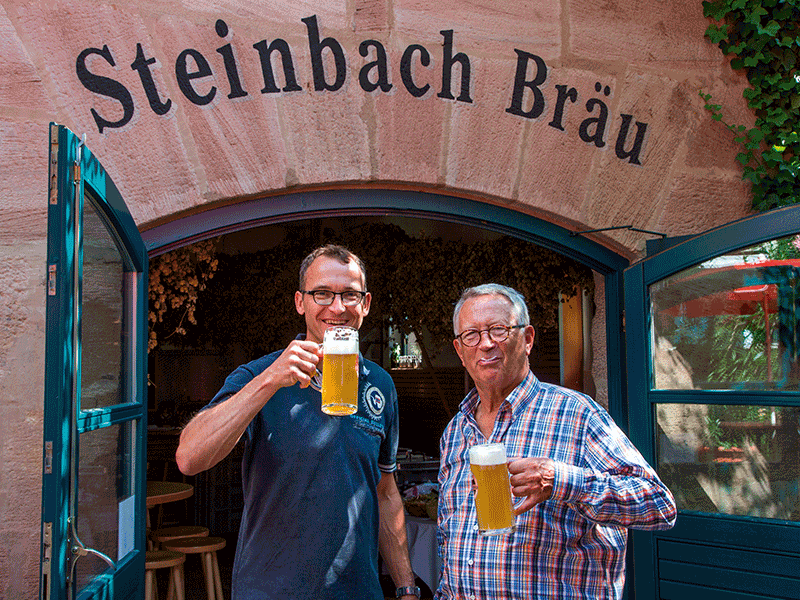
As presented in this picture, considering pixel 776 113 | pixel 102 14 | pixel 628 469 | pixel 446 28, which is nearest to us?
pixel 628 469

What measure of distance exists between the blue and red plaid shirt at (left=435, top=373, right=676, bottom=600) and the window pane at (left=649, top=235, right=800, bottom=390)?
1858mm

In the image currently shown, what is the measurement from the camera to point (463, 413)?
6.89 ft

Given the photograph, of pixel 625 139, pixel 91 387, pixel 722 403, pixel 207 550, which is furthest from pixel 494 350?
pixel 207 550

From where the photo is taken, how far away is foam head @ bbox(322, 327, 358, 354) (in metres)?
1.87

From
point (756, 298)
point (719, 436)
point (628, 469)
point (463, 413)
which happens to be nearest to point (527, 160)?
point (756, 298)

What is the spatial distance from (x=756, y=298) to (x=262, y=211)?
2.35m

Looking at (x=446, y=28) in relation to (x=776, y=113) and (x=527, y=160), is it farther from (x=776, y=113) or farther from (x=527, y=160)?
(x=776, y=113)

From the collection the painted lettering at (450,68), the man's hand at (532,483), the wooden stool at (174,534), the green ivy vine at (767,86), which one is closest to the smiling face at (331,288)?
the man's hand at (532,483)

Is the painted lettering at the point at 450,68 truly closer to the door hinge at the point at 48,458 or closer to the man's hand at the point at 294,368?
the man's hand at the point at 294,368

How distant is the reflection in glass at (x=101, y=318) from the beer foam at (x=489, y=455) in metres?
1.37

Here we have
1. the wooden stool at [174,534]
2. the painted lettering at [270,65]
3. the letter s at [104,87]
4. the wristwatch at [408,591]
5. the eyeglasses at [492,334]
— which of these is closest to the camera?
the eyeglasses at [492,334]

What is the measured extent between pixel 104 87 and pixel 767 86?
343cm

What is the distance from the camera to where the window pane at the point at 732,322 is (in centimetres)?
334

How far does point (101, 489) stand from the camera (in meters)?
2.57
